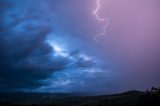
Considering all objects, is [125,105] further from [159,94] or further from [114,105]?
[159,94]

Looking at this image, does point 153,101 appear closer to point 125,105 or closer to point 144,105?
point 144,105

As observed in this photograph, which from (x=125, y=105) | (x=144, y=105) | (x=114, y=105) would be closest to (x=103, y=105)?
(x=114, y=105)

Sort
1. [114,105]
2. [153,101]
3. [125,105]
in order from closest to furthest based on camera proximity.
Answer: [153,101]
[125,105]
[114,105]

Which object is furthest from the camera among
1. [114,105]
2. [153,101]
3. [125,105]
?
[114,105]

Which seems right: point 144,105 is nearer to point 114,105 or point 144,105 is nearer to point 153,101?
point 153,101

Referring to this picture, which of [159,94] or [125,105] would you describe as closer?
[159,94]

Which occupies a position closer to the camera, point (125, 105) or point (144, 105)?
point (144, 105)

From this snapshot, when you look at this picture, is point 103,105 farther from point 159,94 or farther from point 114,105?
point 159,94

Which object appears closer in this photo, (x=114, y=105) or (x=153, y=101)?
(x=153, y=101)
